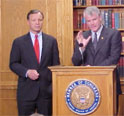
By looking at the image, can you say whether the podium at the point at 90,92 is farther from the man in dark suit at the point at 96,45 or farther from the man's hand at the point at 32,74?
the man's hand at the point at 32,74

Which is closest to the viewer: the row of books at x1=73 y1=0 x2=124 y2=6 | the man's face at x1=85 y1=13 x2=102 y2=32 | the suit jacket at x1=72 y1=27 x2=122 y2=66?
the suit jacket at x1=72 y1=27 x2=122 y2=66

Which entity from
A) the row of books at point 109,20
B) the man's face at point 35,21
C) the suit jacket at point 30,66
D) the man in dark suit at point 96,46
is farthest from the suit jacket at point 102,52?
the row of books at point 109,20

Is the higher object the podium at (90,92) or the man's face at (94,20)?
the man's face at (94,20)

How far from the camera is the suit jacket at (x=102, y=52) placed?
328 cm

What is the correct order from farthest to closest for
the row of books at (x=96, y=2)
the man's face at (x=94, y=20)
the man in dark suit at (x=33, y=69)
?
the row of books at (x=96, y=2) → the man in dark suit at (x=33, y=69) → the man's face at (x=94, y=20)

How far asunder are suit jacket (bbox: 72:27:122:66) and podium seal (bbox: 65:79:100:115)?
558 mm

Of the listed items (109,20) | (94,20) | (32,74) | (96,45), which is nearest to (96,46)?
(96,45)

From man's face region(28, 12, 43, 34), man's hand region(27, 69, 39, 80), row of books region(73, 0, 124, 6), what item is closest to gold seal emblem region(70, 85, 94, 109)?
man's hand region(27, 69, 39, 80)

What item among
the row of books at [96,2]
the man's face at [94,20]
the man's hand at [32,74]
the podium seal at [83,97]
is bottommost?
the podium seal at [83,97]

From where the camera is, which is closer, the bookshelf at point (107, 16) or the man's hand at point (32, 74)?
the man's hand at point (32, 74)

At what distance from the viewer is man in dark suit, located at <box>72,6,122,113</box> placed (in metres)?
3.28

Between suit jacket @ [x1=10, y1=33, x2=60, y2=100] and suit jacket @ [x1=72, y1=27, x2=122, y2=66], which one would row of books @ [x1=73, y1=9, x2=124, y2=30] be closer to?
suit jacket @ [x1=10, y1=33, x2=60, y2=100]

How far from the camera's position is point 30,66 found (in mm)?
3602

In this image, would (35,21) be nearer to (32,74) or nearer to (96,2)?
(32,74)
